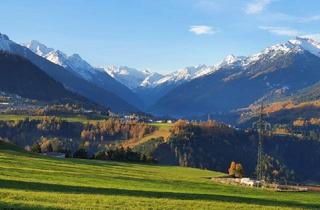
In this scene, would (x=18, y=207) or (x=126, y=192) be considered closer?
(x=18, y=207)

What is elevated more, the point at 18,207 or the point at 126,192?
the point at 18,207

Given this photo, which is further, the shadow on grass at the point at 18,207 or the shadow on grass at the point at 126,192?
the shadow on grass at the point at 126,192

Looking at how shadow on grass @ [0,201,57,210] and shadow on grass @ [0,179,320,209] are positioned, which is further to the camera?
shadow on grass @ [0,179,320,209]

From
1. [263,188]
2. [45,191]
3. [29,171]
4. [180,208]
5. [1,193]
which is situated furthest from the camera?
[263,188]

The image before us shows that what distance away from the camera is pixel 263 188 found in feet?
304

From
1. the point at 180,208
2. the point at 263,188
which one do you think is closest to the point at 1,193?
the point at 180,208

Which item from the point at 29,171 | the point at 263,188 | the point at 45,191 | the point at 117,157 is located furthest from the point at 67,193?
the point at 117,157

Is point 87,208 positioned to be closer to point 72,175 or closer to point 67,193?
point 67,193

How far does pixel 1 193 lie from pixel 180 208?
47.4 feet

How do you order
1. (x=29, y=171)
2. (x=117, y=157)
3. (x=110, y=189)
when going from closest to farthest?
(x=110, y=189) < (x=29, y=171) < (x=117, y=157)

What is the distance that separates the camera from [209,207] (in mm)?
50750

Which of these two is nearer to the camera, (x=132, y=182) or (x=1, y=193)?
(x=1, y=193)

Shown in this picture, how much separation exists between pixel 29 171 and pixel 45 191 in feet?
58.8

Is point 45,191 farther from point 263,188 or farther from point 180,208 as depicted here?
point 263,188
